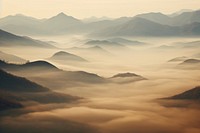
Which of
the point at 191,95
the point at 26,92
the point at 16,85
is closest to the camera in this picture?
the point at 191,95

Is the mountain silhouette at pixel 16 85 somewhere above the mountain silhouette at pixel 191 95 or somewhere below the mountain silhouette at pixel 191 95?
above

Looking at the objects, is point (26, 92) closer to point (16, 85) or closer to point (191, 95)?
point (16, 85)

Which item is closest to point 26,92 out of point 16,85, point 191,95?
point 16,85

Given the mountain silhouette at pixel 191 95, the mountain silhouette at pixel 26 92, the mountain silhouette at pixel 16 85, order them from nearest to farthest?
the mountain silhouette at pixel 26 92 → the mountain silhouette at pixel 191 95 → the mountain silhouette at pixel 16 85

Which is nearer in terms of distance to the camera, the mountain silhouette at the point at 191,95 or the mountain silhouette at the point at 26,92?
the mountain silhouette at the point at 26,92

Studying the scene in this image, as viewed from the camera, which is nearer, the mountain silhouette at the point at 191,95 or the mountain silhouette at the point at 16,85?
the mountain silhouette at the point at 191,95

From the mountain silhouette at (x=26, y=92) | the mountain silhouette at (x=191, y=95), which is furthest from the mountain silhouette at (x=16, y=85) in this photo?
the mountain silhouette at (x=191, y=95)

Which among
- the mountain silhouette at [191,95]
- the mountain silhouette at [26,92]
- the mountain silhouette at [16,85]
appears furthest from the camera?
the mountain silhouette at [16,85]

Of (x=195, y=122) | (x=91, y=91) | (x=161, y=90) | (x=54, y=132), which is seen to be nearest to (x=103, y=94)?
(x=91, y=91)

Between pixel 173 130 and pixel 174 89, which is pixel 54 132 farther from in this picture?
pixel 174 89

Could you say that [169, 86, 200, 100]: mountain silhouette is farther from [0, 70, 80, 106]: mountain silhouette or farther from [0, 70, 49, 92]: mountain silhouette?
[0, 70, 49, 92]: mountain silhouette

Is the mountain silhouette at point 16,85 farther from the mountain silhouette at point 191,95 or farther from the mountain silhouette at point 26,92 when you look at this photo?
the mountain silhouette at point 191,95
